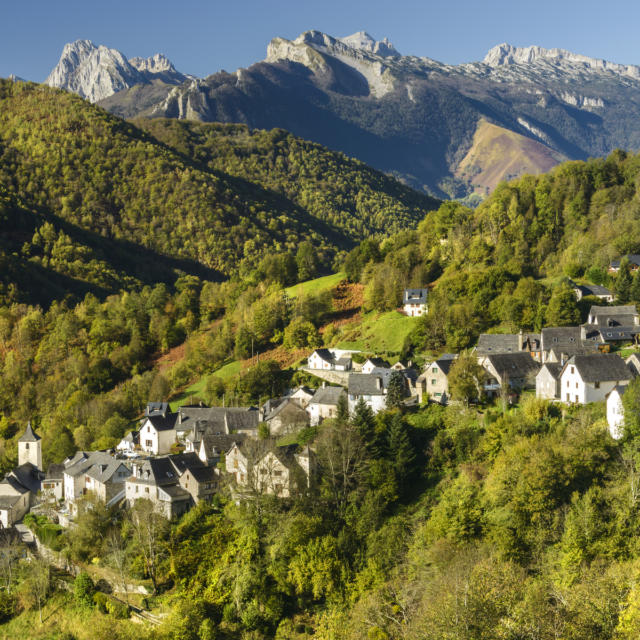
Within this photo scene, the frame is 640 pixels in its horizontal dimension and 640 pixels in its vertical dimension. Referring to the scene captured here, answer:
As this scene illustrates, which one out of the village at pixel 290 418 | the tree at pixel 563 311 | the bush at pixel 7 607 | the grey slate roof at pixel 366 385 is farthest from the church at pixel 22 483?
the tree at pixel 563 311

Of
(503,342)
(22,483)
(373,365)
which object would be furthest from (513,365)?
(22,483)

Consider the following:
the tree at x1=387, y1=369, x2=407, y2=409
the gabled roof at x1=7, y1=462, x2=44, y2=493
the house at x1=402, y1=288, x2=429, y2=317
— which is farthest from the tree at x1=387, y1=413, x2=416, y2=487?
the gabled roof at x1=7, y1=462, x2=44, y2=493

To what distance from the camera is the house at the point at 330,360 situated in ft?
256

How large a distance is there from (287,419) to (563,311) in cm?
3009

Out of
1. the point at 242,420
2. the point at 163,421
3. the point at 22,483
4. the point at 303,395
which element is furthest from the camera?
the point at 22,483

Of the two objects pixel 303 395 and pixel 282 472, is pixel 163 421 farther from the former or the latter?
pixel 282 472

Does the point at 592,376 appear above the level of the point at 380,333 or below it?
below

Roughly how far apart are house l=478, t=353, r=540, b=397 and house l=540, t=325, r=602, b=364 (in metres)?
2.41

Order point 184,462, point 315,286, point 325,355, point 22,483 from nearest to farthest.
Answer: point 184,462
point 22,483
point 325,355
point 315,286

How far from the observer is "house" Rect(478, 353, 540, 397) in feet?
195

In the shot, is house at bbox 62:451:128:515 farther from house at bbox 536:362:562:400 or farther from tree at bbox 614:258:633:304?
tree at bbox 614:258:633:304

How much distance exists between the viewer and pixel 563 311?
7125cm

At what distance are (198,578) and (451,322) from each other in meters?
38.9

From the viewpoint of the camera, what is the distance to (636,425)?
46281 mm
